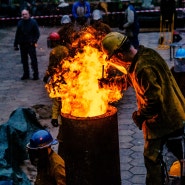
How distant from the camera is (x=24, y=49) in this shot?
12547 mm

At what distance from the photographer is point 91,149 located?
438cm

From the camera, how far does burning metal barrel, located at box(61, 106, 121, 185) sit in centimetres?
436

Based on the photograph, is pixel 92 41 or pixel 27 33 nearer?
pixel 92 41

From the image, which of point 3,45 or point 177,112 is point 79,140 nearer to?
point 177,112

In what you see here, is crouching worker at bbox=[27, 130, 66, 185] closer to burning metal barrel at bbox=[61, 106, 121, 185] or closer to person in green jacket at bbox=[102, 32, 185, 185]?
burning metal barrel at bbox=[61, 106, 121, 185]

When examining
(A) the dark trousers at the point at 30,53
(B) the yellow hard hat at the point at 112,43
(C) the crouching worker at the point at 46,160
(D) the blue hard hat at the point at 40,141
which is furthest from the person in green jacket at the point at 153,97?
(A) the dark trousers at the point at 30,53

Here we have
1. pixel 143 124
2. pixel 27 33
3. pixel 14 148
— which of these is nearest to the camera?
pixel 143 124

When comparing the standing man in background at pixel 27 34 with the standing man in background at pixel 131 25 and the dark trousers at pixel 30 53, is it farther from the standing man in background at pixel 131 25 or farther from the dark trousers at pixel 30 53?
the standing man in background at pixel 131 25

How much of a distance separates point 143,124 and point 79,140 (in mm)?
699

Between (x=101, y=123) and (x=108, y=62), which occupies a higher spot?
(x=108, y=62)

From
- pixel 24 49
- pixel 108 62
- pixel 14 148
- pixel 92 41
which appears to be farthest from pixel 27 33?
pixel 108 62

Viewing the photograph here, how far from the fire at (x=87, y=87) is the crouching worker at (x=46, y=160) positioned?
1.25 feet

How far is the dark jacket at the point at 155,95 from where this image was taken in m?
4.36

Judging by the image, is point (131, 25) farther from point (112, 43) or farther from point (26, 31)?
point (112, 43)
